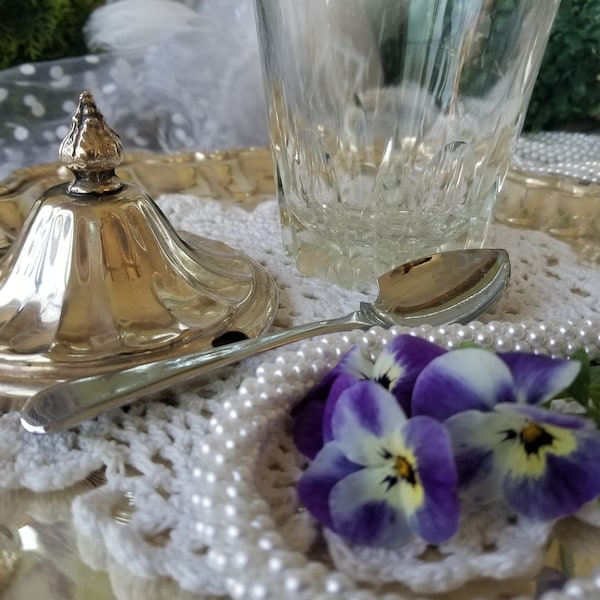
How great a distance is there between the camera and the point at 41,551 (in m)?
0.21

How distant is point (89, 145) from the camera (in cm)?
29

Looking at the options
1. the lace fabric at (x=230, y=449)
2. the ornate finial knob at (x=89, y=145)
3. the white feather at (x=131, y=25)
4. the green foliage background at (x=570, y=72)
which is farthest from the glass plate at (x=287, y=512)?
the white feather at (x=131, y=25)

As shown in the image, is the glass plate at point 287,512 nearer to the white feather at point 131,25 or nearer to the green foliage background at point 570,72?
the green foliage background at point 570,72

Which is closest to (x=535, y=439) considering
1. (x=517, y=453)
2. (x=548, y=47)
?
(x=517, y=453)

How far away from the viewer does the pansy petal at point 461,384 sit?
0.20 meters

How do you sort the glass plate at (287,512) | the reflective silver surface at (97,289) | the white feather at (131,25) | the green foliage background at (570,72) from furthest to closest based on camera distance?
the white feather at (131,25) < the green foliage background at (570,72) < the reflective silver surface at (97,289) < the glass plate at (287,512)

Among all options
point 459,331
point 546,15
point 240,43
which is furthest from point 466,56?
point 240,43

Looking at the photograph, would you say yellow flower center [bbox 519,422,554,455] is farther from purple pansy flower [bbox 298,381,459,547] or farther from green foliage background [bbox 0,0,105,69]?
green foliage background [bbox 0,0,105,69]

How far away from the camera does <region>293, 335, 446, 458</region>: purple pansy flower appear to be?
0.70 feet

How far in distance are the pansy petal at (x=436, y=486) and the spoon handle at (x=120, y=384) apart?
4.1 inches

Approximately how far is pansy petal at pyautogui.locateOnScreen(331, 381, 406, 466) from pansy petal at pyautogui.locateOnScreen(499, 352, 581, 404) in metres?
0.04

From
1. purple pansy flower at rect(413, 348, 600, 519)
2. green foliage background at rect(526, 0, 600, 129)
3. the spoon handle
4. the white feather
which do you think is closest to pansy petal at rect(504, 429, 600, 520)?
purple pansy flower at rect(413, 348, 600, 519)

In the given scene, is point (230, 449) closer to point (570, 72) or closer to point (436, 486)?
point (436, 486)

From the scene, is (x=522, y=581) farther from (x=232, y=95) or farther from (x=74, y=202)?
(x=232, y=95)
